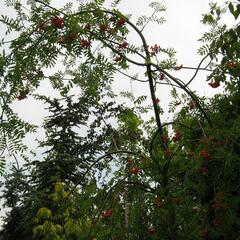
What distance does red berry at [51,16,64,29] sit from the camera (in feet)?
11.7

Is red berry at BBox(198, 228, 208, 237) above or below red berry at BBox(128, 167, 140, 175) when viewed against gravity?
below

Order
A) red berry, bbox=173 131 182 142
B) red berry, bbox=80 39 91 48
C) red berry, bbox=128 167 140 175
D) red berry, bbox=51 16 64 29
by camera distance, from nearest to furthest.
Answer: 1. red berry, bbox=51 16 64 29
2. red berry, bbox=80 39 91 48
3. red berry, bbox=173 131 182 142
4. red berry, bbox=128 167 140 175

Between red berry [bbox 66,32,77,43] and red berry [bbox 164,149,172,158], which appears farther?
red berry [bbox 164,149,172,158]

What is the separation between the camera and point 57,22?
3588 mm

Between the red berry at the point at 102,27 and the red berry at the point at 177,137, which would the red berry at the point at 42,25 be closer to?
the red berry at the point at 102,27

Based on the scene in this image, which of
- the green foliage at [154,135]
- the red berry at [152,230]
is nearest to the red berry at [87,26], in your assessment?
the green foliage at [154,135]

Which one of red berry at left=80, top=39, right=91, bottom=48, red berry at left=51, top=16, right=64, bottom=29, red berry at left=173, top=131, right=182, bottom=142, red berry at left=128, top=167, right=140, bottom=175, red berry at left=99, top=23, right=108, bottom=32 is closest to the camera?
red berry at left=51, top=16, right=64, bottom=29

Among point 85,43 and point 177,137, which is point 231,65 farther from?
point 85,43

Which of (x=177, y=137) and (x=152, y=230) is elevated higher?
(x=177, y=137)

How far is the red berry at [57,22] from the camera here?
11.7ft

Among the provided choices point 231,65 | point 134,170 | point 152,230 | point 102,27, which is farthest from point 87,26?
point 152,230

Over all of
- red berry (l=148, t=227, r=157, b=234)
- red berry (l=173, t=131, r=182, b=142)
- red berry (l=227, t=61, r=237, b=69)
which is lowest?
red berry (l=148, t=227, r=157, b=234)

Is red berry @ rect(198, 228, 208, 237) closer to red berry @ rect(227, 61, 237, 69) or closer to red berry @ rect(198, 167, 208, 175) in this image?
red berry @ rect(198, 167, 208, 175)

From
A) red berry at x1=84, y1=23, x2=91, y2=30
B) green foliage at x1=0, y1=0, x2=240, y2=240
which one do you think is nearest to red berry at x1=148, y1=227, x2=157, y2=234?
green foliage at x1=0, y1=0, x2=240, y2=240
